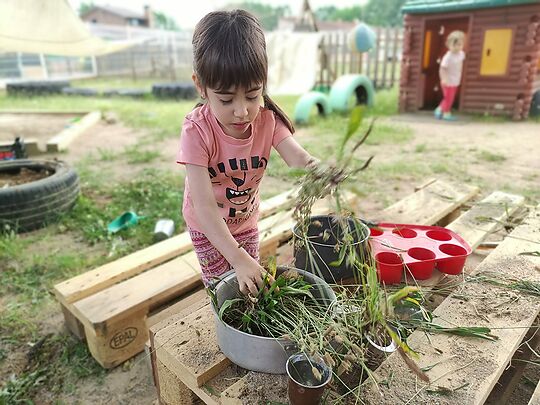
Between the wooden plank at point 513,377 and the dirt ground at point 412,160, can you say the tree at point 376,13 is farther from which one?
the wooden plank at point 513,377

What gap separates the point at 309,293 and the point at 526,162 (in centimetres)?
491

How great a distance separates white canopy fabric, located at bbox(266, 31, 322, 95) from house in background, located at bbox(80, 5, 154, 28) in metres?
44.3

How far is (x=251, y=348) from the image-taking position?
111cm

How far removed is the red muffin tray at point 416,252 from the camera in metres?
1.68

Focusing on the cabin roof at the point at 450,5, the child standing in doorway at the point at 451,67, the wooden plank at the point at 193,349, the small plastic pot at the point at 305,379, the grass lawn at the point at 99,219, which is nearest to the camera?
the small plastic pot at the point at 305,379

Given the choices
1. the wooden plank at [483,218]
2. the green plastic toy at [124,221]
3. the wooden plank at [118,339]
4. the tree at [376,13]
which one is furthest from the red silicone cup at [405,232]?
the tree at [376,13]

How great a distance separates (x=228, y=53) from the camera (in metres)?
1.24

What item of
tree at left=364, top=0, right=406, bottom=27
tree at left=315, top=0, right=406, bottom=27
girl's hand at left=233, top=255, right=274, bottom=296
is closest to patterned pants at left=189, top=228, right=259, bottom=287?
girl's hand at left=233, top=255, right=274, bottom=296

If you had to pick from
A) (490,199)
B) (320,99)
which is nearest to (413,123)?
(320,99)

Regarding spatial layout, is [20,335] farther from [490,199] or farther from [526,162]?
[526,162]

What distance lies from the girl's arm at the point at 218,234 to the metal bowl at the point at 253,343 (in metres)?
0.05

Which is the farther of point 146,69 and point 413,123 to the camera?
point 146,69

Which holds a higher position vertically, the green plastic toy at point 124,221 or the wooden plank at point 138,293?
the wooden plank at point 138,293

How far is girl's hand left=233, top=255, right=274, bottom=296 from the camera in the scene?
1.21 metres
